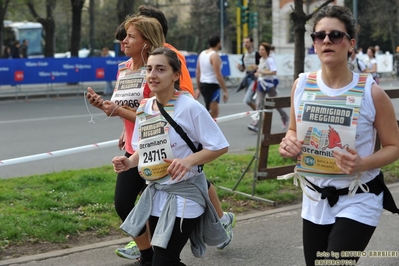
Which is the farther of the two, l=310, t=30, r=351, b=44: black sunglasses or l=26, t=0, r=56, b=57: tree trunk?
l=26, t=0, r=56, b=57: tree trunk

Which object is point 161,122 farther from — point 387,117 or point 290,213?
point 290,213

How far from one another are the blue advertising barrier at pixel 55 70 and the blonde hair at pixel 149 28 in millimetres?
18407

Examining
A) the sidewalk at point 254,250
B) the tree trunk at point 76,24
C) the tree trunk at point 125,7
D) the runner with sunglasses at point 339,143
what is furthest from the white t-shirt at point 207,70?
the tree trunk at point 76,24

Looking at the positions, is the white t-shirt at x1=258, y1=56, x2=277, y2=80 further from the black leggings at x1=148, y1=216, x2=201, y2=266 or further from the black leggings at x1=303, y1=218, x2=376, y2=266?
the black leggings at x1=303, y1=218, x2=376, y2=266

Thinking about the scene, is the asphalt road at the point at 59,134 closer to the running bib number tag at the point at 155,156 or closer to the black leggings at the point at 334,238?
the running bib number tag at the point at 155,156

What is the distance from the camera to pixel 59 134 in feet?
45.4

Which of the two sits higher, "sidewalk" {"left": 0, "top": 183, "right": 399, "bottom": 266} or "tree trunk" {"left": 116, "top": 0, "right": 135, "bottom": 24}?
"tree trunk" {"left": 116, "top": 0, "right": 135, "bottom": 24}

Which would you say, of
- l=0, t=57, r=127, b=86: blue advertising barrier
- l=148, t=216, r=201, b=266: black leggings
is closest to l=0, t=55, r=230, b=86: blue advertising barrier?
l=0, t=57, r=127, b=86: blue advertising barrier

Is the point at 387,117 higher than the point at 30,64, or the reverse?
the point at 387,117

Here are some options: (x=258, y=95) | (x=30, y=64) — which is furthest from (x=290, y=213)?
(x=30, y=64)

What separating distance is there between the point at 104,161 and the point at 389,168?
408 cm

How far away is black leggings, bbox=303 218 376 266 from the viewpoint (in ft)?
11.8

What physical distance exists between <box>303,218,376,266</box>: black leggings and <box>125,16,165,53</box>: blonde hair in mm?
2001

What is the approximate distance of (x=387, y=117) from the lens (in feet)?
12.0
